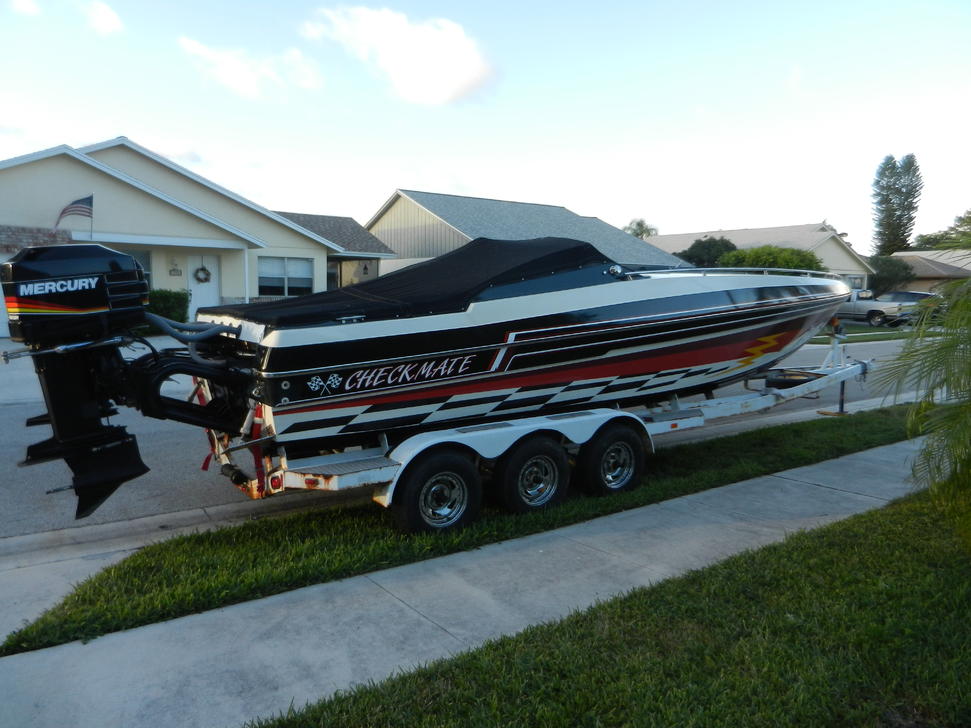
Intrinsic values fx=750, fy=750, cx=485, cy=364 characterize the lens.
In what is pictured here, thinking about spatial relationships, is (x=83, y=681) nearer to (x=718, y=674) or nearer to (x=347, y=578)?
(x=347, y=578)

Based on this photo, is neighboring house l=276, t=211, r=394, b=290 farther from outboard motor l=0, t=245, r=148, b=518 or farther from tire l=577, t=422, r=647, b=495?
outboard motor l=0, t=245, r=148, b=518

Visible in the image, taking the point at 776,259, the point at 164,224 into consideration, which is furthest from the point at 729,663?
the point at 776,259

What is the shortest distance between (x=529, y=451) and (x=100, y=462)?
Answer: 3312 millimetres

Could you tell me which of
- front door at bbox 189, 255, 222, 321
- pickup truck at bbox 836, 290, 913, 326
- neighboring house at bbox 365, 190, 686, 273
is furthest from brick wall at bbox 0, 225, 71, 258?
pickup truck at bbox 836, 290, 913, 326

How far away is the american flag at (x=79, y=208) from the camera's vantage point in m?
19.7

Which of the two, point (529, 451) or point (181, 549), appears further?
point (529, 451)

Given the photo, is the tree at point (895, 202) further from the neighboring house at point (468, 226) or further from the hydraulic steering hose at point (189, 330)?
the hydraulic steering hose at point (189, 330)

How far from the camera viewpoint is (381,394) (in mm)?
5898

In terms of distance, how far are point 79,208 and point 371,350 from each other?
17677 mm

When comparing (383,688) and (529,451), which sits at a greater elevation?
(529,451)

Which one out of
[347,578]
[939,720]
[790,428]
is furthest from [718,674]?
[790,428]

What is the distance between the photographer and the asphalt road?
21.9 feet

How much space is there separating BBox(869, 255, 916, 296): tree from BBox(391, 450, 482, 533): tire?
47.8 m

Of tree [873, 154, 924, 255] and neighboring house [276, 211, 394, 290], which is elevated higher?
tree [873, 154, 924, 255]
